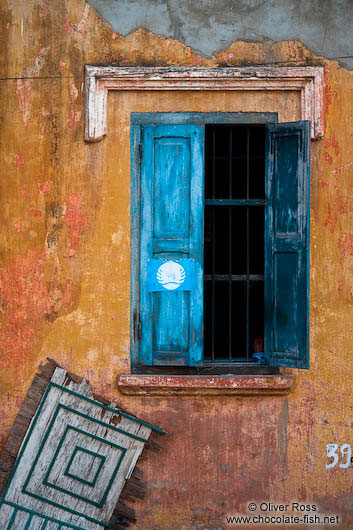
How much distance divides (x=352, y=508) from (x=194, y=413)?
4.60 feet

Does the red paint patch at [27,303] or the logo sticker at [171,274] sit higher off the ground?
the logo sticker at [171,274]

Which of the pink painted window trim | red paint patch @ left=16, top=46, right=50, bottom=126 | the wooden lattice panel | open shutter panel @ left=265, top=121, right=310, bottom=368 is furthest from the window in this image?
red paint patch @ left=16, top=46, right=50, bottom=126

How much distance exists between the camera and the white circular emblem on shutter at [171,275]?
17.0 ft

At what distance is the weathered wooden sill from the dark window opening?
9.8 inches

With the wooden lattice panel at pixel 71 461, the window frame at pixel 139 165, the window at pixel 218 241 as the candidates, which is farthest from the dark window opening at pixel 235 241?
the wooden lattice panel at pixel 71 461

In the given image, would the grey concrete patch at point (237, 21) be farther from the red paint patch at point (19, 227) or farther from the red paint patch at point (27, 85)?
the red paint patch at point (19, 227)

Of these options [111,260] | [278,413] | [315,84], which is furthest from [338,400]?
[315,84]

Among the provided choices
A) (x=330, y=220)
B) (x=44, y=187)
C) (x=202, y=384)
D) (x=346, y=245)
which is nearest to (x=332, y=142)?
(x=330, y=220)

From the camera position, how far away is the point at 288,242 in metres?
5.04

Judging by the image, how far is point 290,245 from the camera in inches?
198

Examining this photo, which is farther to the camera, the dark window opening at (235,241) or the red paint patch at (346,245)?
the dark window opening at (235,241)

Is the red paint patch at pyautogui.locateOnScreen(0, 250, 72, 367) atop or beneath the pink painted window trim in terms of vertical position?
beneath

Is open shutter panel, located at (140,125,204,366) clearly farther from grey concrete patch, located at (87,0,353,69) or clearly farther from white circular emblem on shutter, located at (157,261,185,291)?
grey concrete patch, located at (87,0,353,69)

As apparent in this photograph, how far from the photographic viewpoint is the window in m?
5.03
